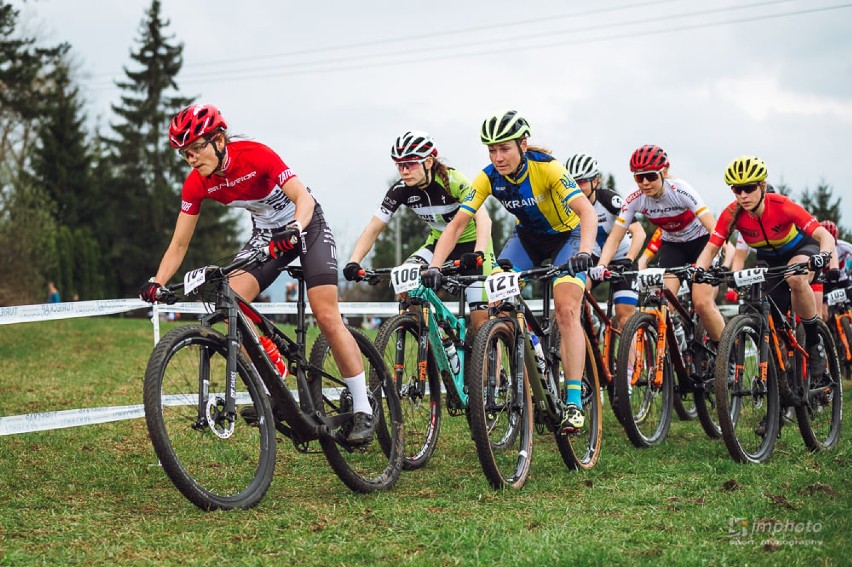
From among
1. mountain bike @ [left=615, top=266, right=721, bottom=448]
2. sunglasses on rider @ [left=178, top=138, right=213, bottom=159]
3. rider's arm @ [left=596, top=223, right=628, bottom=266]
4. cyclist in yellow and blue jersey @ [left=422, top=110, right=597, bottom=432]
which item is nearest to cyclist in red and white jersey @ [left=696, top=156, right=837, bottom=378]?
mountain bike @ [left=615, top=266, right=721, bottom=448]

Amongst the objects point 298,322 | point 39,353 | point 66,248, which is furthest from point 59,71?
point 298,322

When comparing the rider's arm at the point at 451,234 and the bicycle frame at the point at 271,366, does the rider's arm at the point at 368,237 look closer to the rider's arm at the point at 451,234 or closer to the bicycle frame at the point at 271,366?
the rider's arm at the point at 451,234

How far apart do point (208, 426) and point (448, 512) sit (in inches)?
57.4

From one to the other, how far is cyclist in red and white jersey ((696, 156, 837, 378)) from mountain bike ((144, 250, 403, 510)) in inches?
138

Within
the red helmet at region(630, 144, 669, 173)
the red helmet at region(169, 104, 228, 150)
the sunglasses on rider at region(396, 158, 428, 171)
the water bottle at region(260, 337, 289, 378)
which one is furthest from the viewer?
the red helmet at region(630, 144, 669, 173)

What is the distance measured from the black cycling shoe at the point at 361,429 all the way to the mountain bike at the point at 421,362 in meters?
0.49

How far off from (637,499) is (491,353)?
1.28 metres

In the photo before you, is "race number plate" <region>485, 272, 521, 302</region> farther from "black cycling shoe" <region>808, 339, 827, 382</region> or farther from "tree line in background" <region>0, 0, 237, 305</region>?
"tree line in background" <region>0, 0, 237, 305</region>

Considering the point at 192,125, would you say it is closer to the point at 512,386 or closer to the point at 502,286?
the point at 502,286

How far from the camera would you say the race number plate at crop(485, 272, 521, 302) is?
610 centimetres

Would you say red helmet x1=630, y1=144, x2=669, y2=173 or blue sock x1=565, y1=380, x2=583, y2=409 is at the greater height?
red helmet x1=630, y1=144, x2=669, y2=173

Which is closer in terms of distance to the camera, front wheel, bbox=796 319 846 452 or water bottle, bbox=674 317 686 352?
front wheel, bbox=796 319 846 452

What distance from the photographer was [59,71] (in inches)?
1797

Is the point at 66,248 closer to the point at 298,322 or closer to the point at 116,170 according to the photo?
the point at 116,170
